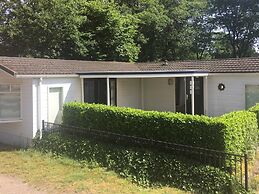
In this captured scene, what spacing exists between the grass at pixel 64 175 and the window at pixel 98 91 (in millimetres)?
5293

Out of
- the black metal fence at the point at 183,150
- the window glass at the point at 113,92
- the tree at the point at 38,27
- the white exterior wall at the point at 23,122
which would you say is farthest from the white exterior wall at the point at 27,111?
the tree at the point at 38,27

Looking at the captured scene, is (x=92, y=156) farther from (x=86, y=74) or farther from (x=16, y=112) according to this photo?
(x=86, y=74)

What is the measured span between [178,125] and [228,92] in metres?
7.53

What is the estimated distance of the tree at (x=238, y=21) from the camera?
1649 inches

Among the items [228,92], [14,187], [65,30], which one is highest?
[65,30]

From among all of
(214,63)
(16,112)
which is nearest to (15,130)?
(16,112)

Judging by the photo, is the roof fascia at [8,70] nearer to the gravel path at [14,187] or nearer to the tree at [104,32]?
the gravel path at [14,187]

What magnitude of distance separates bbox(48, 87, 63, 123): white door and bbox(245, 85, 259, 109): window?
8.61 m

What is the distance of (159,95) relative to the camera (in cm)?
1908

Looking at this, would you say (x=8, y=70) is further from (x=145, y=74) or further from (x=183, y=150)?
(x=183, y=150)

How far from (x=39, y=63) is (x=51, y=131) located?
11.9 feet

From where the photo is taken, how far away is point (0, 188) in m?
8.62

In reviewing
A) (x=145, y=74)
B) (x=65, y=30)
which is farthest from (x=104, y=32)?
(x=145, y=74)

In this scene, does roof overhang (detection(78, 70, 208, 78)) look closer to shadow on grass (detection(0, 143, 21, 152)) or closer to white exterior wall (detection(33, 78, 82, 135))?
white exterior wall (detection(33, 78, 82, 135))
